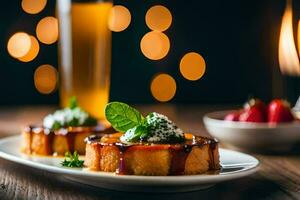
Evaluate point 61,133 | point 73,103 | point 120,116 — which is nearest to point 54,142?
point 61,133

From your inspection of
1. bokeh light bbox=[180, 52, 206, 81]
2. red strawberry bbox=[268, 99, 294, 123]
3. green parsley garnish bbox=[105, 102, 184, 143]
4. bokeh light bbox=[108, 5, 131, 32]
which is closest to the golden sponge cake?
green parsley garnish bbox=[105, 102, 184, 143]

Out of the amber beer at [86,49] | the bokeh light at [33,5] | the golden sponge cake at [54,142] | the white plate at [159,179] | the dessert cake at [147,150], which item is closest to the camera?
the white plate at [159,179]

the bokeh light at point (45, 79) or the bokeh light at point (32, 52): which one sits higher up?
the bokeh light at point (32, 52)

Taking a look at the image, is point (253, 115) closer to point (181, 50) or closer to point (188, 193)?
point (188, 193)

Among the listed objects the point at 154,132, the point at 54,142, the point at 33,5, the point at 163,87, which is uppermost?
the point at 33,5

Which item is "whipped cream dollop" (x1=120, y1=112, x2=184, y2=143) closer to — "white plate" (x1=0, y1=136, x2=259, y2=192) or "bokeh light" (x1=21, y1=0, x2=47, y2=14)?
"white plate" (x1=0, y1=136, x2=259, y2=192)

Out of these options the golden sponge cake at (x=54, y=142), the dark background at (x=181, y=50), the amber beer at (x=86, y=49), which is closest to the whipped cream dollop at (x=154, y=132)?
the golden sponge cake at (x=54, y=142)

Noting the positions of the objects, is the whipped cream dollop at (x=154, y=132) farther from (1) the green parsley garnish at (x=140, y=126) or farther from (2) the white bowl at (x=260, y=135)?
(2) the white bowl at (x=260, y=135)
